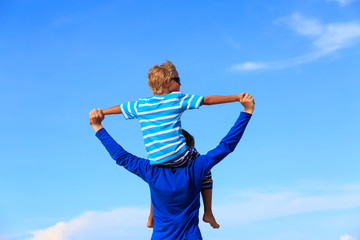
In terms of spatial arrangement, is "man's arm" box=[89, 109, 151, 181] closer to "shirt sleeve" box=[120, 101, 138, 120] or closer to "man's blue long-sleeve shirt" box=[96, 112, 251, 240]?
"man's blue long-sleeve shirt" box=[96, 112, 251, 240]

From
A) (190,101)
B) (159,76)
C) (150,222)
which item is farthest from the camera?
(150,222)

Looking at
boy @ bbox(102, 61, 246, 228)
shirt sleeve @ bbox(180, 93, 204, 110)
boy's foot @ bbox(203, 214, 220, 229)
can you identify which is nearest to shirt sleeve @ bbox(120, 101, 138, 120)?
boy @ bbox(102, 61, 246, 228)

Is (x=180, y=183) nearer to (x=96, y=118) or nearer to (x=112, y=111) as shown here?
(x=112, y=111)

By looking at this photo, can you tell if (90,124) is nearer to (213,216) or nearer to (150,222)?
(150,222)

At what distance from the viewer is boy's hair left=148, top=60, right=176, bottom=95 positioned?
626cm

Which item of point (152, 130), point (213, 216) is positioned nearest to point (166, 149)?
point (152, 130)

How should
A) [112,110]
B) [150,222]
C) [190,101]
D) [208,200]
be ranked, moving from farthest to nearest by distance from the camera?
[150,222]
[208,200]
[112,110]
[190,101]

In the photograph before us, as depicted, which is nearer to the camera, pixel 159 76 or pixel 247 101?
pixel 247 101

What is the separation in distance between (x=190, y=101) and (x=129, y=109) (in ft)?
2.76

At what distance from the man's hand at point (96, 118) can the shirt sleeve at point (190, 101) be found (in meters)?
1.25

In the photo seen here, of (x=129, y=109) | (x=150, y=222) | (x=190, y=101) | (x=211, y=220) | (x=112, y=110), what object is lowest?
(x=211, y=220)

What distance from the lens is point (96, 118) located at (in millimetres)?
6680

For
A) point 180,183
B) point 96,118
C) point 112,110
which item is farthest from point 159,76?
point 180,183

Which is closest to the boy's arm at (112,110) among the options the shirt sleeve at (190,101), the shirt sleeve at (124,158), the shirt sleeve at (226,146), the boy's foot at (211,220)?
the shirt sleeve at (124,158)
